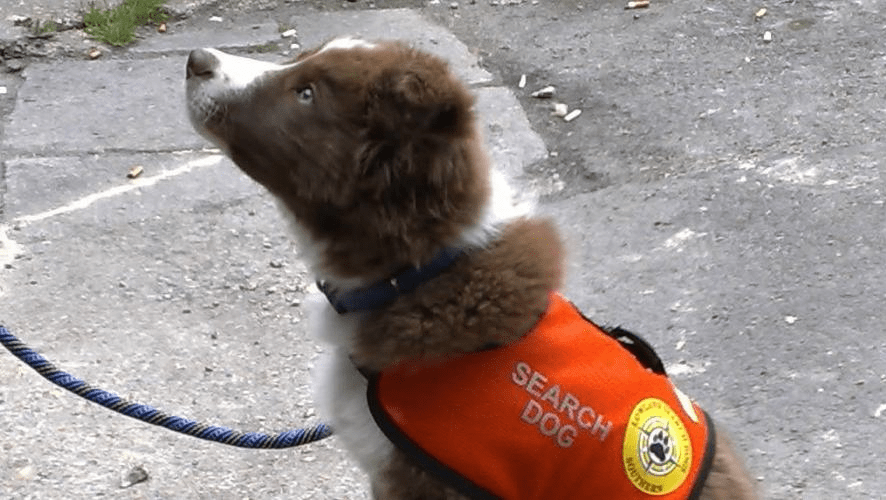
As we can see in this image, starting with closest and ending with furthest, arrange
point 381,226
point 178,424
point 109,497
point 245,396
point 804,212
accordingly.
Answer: point 381,226 → point 178,424 → point 109,497 → point 245,396 → point 804,212

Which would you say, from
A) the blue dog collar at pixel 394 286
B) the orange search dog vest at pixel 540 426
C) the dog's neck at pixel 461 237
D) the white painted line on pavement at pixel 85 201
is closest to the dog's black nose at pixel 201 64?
the dog's neck at pixel 461 237

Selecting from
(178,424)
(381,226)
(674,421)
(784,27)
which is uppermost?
(381,226)

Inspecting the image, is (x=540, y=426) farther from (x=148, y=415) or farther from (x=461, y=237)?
(x=148, y=415)

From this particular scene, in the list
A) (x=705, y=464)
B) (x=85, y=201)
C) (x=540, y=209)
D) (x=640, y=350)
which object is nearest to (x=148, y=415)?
(x=640, y=350)

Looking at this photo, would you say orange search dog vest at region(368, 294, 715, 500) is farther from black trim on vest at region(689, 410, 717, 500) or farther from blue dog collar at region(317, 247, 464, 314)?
blue dog collar at region(317, 247, 464, 314)

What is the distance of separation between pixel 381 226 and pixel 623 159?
8.89 feet

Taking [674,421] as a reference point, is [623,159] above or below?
below

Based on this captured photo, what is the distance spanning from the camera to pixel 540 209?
4.05 metres

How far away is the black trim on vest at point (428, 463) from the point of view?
2.49m

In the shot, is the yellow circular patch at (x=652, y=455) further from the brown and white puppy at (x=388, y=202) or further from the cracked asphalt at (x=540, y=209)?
the cracked asphalt at (x=540, y=209)

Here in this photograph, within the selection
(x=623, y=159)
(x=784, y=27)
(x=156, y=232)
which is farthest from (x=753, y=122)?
(x=156, y=232)

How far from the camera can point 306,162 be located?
2.60m

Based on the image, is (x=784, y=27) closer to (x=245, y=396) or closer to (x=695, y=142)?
(x=695, y=142)

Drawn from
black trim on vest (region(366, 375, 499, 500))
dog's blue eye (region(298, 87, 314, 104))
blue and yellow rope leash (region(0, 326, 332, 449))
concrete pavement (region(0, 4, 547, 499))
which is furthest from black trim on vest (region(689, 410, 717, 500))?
concrete pavement (region(0, 4, 547, 499))
